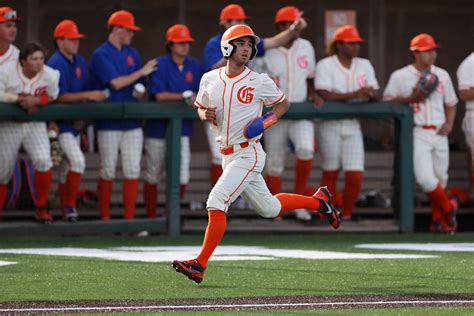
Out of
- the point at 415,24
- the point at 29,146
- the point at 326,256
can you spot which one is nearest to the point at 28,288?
the point at 326,256

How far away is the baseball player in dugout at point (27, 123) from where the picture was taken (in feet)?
37.8

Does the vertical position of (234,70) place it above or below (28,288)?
above

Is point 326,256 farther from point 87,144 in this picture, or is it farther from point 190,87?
point 87,144

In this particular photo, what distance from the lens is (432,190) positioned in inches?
500

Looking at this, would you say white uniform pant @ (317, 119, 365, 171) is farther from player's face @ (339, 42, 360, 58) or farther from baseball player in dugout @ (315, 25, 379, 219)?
player's face @ (339, 42, 360, 58)

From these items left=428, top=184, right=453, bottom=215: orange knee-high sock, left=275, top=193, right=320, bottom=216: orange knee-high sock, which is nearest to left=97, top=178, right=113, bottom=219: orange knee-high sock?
left=428, top=184, right=453, bottom=215: orange knee-high sock

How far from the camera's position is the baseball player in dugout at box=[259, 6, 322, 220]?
12.4m

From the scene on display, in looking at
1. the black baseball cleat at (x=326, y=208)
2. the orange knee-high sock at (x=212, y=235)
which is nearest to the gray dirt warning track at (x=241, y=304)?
the orange knee-high sock at (x=212, y=235)

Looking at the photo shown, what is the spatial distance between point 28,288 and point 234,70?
1.97m

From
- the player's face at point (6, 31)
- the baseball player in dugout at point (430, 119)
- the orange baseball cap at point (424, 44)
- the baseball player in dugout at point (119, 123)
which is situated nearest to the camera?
the player's face at point (6, 31)

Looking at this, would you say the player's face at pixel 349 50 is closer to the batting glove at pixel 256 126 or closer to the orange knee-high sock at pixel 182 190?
the orange knee-high sock at pixel 182 190

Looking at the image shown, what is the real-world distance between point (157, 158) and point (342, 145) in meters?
1.85

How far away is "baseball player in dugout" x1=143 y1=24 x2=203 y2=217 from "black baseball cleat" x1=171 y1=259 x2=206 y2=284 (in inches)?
188

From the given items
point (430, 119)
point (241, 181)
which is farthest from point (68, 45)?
point (241, 181)
